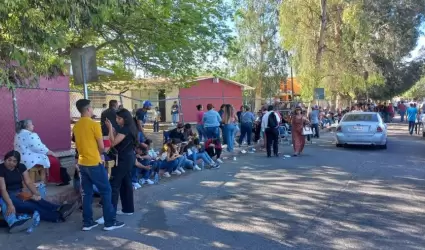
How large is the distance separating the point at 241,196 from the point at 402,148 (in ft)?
31.8

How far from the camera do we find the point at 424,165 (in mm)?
11219

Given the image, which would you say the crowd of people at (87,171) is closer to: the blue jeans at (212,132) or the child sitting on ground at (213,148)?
the child sitting on ground at (213,148)

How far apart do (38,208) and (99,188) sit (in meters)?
1.14

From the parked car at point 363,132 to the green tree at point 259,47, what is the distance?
23.7 meters

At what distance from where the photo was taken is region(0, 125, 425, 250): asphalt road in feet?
17.4

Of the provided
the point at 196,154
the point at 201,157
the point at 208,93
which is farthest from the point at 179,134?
the point at 208,93

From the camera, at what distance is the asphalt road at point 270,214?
532 centimetres

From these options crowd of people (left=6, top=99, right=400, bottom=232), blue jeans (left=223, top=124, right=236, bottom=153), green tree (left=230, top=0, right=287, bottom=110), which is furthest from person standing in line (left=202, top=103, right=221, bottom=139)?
green tree (left=230, top=0, right=287, bottom=110)

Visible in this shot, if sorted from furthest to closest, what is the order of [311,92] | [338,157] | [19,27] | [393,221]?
[311,92], [338,157], [393,221], [19,27]

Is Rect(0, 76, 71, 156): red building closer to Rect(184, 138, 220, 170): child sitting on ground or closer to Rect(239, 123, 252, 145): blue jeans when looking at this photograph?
Rect(184, 138, 220, 170): child sitting on ground

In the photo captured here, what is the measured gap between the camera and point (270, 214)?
21.4ft

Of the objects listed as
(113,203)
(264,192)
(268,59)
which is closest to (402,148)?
(264,192)

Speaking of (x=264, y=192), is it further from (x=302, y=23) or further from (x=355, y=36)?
(x=355, y=36)

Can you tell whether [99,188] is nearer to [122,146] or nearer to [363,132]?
[122,146]
